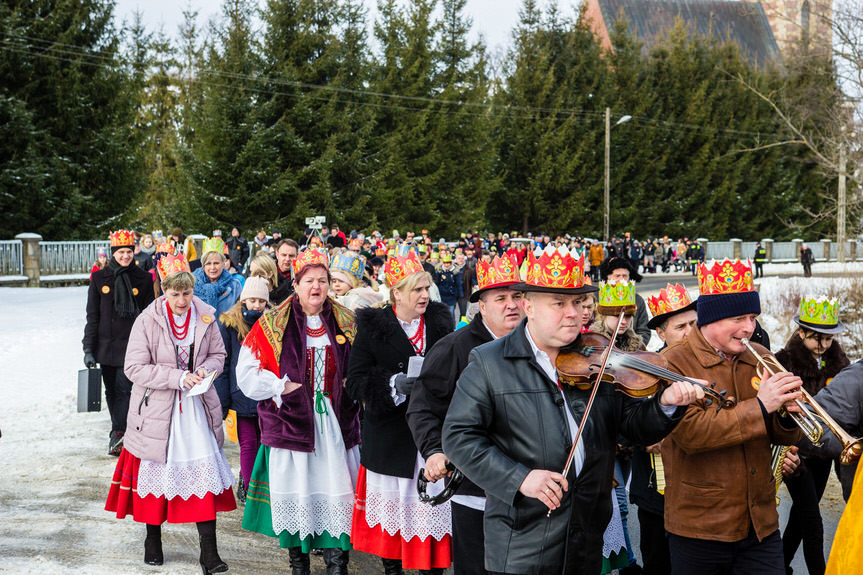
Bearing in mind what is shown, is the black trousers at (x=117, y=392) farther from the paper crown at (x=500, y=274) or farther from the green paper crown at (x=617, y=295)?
the paper crown at (x=500, y=274)

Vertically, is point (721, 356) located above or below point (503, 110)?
below

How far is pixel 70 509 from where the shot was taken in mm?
7312

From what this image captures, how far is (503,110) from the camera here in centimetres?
5225

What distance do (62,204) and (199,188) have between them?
5870 mm

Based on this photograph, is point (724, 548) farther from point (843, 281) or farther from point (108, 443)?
point (843, 281)

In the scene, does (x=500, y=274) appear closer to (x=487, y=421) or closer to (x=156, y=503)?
(x=487, y=421)

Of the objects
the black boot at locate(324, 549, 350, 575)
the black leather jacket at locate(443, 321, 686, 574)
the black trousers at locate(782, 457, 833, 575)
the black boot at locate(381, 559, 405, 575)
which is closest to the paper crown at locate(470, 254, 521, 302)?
the black leather jacket at locate(443, 321, 686, 574)

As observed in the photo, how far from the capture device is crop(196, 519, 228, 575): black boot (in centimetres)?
588

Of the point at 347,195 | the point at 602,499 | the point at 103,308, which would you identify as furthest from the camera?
the point at 347,195

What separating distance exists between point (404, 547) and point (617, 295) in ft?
7.30

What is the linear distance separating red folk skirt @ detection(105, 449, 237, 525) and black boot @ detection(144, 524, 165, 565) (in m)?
0.11

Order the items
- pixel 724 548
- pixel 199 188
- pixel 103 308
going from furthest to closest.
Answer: pixel 199 188 → pixel 103 308 → pixel 724 548

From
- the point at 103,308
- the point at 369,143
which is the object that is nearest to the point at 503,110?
the point at 369,143

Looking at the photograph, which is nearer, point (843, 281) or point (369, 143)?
point (843, 281)
